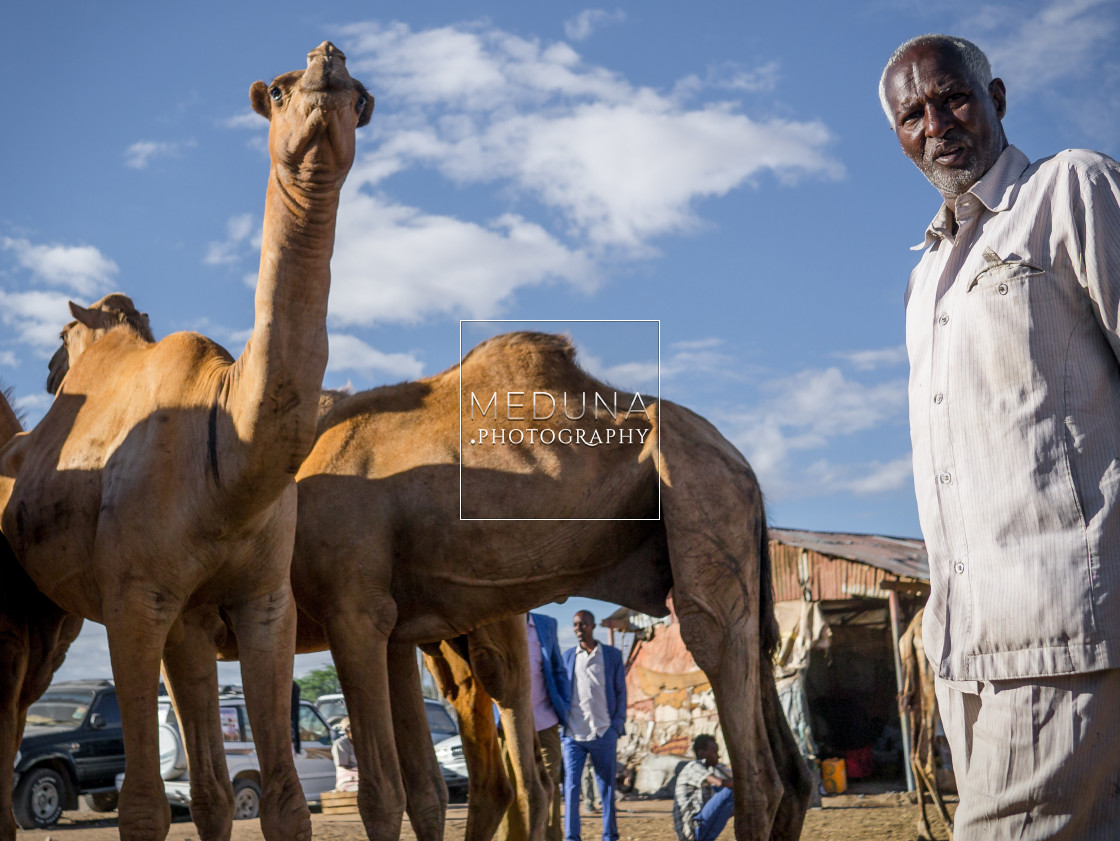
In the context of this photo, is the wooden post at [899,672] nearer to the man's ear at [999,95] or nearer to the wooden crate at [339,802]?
the wooden crate at [339,802]

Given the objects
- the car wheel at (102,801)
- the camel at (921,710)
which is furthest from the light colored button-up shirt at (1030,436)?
the car wheel at (102,801)

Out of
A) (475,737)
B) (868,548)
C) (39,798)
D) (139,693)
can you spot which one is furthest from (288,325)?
(868,548)

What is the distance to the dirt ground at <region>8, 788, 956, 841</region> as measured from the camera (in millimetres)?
11273

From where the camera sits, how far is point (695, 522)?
750cm

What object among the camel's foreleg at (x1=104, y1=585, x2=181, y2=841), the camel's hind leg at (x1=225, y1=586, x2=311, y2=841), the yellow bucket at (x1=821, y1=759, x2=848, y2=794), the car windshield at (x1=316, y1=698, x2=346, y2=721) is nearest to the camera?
the camel's foreleg at (x1=104, y1=585, x2=181, y2=841)

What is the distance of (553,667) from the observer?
11852 millimetres

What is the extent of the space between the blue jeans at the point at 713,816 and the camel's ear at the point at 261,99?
8215 mm

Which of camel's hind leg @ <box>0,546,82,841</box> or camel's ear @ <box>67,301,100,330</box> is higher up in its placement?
camel's ear @ <box>67,301,100,330</box>

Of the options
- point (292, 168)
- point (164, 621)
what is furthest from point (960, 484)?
point (164, 621)

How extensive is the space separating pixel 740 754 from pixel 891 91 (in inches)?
188

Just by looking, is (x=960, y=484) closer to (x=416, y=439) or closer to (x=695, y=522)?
(x=695, y=522)

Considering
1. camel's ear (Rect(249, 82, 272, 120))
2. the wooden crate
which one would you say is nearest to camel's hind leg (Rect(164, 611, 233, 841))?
camel's ear (Rect(249, 82, 272, 120))

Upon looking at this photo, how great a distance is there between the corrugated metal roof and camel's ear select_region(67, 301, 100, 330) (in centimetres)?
1346

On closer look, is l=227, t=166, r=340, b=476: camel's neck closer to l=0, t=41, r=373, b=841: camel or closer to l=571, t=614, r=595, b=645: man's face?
l=0, t=41, r=373, b=841: camel
